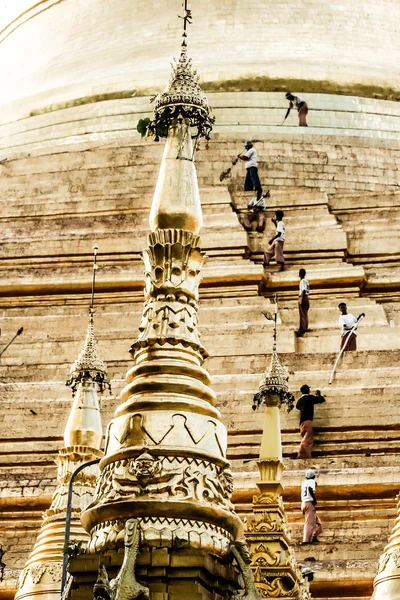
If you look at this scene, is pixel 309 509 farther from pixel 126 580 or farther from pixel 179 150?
pixel 126 580

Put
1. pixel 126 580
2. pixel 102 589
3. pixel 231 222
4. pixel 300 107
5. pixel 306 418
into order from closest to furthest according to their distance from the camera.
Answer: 1. pixel 102 589
2. pixel 126 580
3. pixel 306 418
4. pixel 231 222
5. pixel 300 107

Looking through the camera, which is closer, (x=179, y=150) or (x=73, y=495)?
(x=179, y=150)

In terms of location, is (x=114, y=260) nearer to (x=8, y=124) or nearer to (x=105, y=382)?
(x=8, y=124)

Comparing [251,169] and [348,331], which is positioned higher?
[251,169]

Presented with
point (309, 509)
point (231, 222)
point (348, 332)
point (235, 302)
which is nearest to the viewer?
point (309, 509)

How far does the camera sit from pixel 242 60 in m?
33.2

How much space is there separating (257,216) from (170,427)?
19862 millimetres

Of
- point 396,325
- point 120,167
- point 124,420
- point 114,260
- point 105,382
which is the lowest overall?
point 124,420

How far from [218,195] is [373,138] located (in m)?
4.92

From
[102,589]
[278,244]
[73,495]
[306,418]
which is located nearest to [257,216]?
[278,244]

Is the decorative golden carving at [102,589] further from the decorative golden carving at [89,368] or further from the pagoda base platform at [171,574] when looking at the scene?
the decorative golden carving at [89,368]

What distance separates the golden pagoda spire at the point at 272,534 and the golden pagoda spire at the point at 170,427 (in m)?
3.43

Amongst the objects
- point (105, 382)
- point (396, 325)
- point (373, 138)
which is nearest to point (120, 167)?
point (373, 138)

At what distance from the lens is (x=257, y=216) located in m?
26.5
